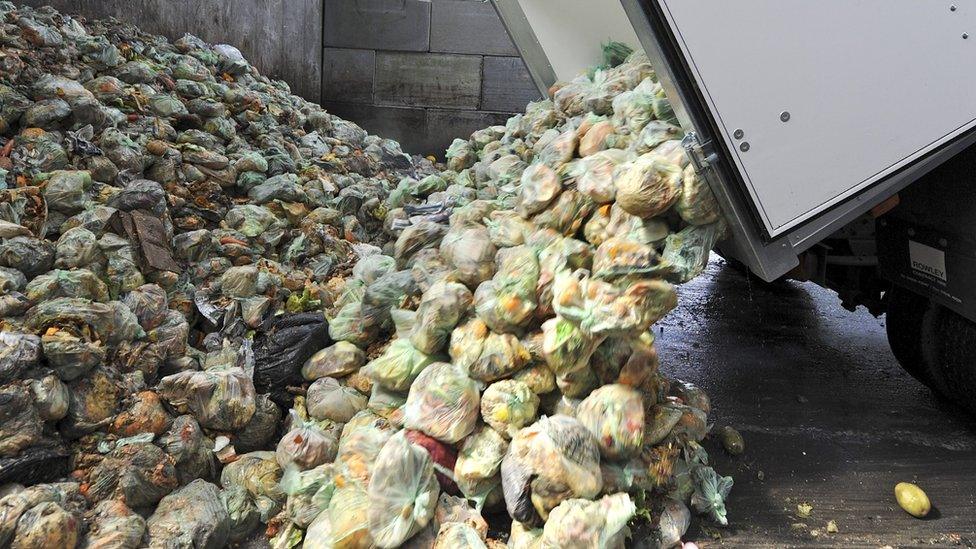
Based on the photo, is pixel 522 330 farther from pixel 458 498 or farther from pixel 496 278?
pixel 458 498

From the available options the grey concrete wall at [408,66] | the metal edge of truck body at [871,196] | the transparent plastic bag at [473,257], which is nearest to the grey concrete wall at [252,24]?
the grey concrete wall at [408,66]

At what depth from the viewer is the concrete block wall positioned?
311 inches

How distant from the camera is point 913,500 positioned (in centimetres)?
247

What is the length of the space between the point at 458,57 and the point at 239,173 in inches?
172

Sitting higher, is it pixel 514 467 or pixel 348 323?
pixel 348 323

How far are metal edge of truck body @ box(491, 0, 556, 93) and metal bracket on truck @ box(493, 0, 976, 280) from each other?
2414mm

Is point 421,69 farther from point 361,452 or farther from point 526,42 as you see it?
point 361,452

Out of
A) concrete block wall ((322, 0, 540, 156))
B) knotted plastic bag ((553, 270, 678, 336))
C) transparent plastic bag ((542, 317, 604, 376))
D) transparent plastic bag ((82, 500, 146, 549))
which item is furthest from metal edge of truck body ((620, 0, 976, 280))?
concrete block wall ((322, 0, 540, 156))

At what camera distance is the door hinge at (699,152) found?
217 centimetres

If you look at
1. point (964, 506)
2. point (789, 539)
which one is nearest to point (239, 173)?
point (789, 539)

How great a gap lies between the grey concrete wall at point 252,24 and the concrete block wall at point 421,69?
28 cm

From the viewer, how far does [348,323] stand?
3.06 meters

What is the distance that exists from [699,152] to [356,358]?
5.63ft

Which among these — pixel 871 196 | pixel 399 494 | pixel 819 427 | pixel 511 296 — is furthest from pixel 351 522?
pixel 819 427
